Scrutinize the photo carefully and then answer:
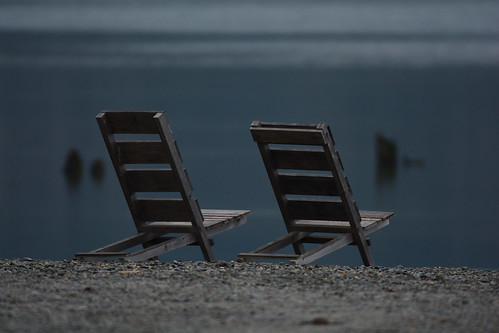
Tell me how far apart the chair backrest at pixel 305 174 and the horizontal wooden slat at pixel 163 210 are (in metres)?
0.69

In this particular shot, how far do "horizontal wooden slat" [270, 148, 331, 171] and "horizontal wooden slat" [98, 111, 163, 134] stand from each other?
915 mm

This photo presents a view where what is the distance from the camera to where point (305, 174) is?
272 inches

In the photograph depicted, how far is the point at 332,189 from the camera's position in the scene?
22.4 feet

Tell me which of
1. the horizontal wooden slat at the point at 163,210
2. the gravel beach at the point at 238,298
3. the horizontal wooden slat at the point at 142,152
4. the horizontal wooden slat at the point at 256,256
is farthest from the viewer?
the horizontal wooden slat at the point at 163,210

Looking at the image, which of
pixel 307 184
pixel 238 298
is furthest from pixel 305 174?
pixel 238 298

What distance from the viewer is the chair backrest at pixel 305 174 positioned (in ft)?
21.8

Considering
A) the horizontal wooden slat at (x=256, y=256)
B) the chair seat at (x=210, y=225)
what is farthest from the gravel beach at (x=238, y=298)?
the chair seat at (x=210, y=225)

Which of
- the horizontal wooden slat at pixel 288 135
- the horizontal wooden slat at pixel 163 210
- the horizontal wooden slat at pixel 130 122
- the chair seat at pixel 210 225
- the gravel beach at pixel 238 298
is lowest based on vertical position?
the gravel beach at pixel 238 298

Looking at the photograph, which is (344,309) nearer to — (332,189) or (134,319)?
(134,319)

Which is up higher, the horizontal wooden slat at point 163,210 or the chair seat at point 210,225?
the horizontal wooden slat at point 163,210

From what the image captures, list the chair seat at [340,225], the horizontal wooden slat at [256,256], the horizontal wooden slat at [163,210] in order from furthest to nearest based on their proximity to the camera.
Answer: the chair seat at [340,225] < the horizontal wooden slat at [163,210] < the horizontal wooden slat at [256,256]

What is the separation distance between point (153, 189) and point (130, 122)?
51 cm

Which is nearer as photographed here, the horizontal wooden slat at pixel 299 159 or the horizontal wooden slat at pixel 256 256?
the horizontal wooden slat at pixel 256 256

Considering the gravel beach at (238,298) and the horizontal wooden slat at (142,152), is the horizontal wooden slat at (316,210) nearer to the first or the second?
the gravel beach at (238,298)
